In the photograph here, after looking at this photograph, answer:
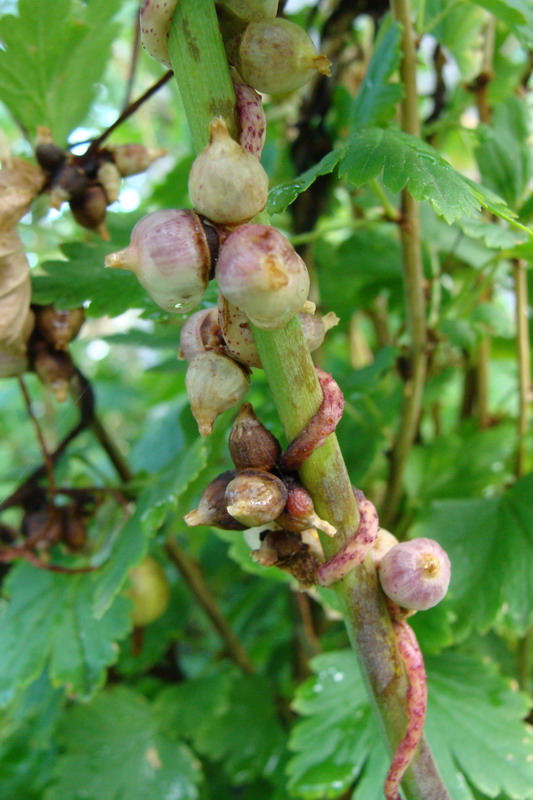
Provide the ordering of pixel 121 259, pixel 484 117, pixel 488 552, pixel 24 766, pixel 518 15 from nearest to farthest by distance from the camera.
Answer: pixel 121 259 → pixel 518 15 → pixel 488 552 → pixel 484 117 → pixel 24 766

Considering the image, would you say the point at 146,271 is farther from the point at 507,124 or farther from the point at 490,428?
the point at 490,428

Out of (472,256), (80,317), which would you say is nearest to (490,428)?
(472,256)

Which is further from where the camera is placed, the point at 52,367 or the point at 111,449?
the point at 111,449

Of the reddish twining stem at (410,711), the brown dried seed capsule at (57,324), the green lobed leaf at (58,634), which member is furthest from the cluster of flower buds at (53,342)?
the reddish twining stem at (410,711)

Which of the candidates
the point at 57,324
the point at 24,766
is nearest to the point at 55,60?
the point at 57,324

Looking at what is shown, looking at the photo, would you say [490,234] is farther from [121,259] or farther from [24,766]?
[24,766]

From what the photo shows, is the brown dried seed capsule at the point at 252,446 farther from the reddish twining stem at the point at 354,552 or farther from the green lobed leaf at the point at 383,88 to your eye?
the green lobed leaf at the point at 383,88

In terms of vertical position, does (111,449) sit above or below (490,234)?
below
